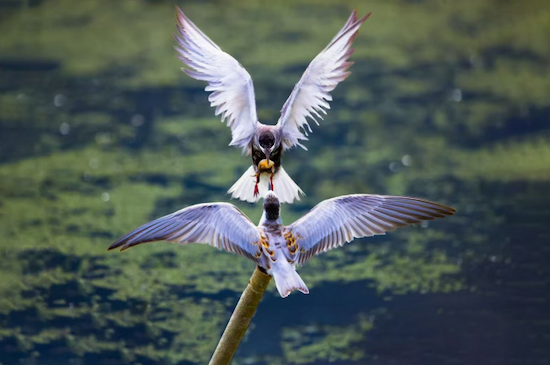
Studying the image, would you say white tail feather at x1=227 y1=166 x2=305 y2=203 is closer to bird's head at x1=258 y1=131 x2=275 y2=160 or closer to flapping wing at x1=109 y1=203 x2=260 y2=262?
bird's head at x1=258 y1=131 x2=275 y2=160

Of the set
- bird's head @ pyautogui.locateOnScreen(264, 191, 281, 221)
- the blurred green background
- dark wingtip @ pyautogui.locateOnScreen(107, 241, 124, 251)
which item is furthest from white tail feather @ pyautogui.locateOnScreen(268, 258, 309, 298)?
the blurred green background

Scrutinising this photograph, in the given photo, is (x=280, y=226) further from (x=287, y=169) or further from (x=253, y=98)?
(x=287, y=169)

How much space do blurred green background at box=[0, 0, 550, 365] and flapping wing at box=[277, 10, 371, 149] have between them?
4.28 feet

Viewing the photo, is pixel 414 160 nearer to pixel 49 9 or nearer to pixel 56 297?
pixel 56 297

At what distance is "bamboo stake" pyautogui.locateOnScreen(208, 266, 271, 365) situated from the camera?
1879 mm

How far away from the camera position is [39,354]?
318 centimetres

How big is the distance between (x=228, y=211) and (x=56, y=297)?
6.03ft

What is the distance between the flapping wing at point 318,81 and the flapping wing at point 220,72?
105 millimetres

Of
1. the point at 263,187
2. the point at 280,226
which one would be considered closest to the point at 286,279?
the point at 280,226

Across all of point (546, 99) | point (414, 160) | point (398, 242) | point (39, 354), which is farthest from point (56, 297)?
point (546, 99)

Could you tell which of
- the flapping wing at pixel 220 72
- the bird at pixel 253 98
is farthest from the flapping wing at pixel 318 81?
the flapping wing at pixel 220 72

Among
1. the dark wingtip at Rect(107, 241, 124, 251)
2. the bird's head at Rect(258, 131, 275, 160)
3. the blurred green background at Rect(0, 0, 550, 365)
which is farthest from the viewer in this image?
the blurred green background at Rect(0, 0, 550, 365)

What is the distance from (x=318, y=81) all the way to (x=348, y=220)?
44 cm

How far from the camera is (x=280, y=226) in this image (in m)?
1.92
